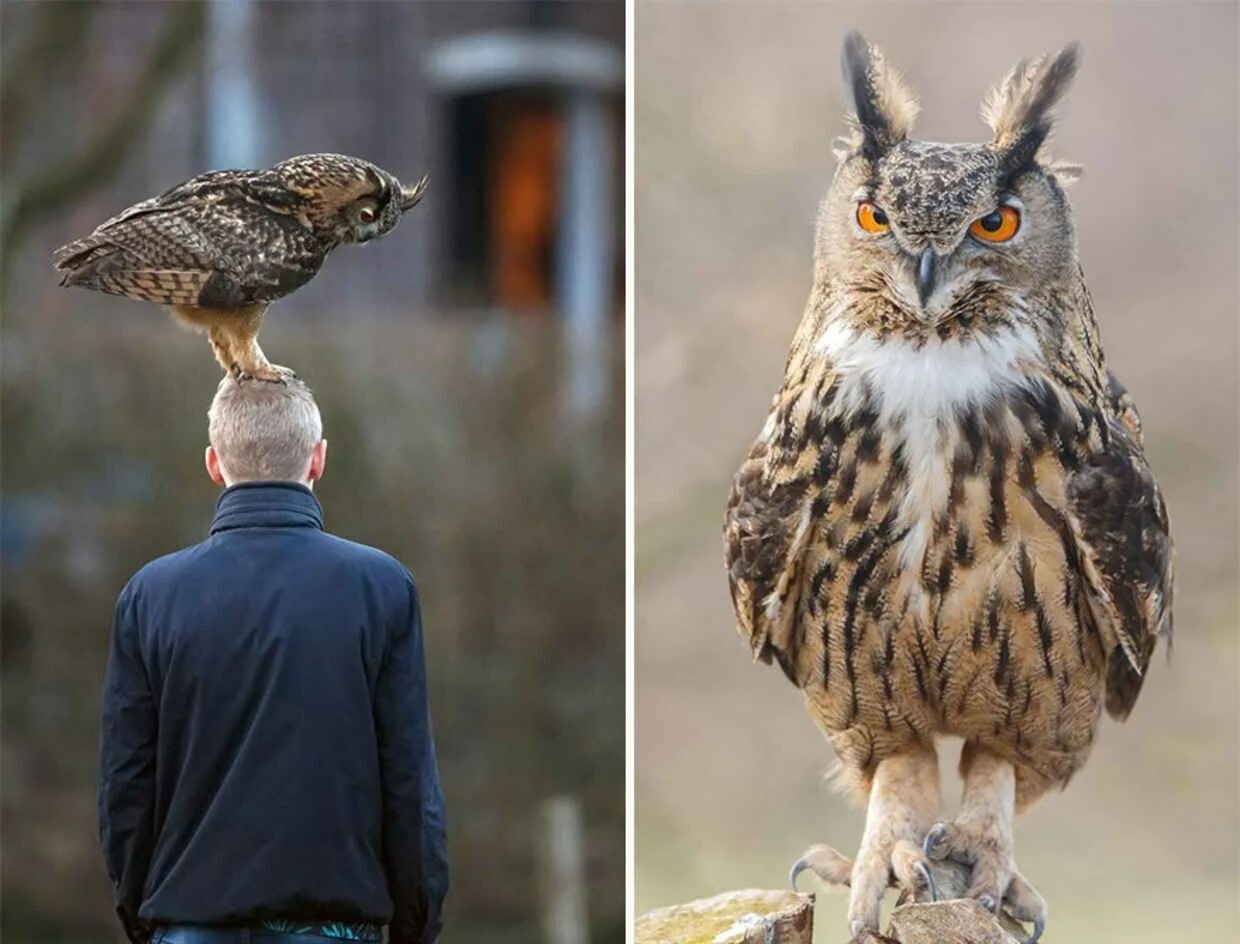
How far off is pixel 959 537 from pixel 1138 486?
7.9 inches

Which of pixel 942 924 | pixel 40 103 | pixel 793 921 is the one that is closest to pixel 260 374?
pixel 793 921

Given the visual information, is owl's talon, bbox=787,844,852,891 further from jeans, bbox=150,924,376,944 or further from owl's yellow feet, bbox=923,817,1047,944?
jeans, bbox=150,924,376,944

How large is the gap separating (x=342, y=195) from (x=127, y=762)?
66 centimetres

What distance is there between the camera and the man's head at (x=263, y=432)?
2086mm

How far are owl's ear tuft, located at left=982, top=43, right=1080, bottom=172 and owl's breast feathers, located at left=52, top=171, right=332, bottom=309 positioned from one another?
2.45 ft

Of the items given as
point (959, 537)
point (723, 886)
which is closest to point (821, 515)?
point (959, 537)

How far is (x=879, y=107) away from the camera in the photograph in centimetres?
200

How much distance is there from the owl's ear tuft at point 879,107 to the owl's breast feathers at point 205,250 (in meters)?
0.61

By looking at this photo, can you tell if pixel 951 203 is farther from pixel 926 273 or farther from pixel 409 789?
pixel 409 789

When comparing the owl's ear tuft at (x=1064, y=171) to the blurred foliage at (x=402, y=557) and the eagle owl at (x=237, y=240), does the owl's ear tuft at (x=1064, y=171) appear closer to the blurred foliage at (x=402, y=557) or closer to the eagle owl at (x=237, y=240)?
the eagle owl at (x=237, y=240)

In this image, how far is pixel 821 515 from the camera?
83.0 inches

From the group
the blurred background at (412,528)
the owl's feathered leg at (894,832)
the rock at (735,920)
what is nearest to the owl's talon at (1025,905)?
the owl's feathered leg at (894,832)

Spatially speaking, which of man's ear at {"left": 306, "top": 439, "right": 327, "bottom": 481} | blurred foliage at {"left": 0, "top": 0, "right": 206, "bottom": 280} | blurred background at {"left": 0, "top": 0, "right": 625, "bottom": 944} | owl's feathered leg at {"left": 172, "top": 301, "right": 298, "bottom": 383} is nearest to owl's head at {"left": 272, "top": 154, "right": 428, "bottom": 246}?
owl's feathered leg at {"left": 172, "top": 301, "right": 298, "bottom": 383}

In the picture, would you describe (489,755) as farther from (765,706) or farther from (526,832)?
(765,706)
